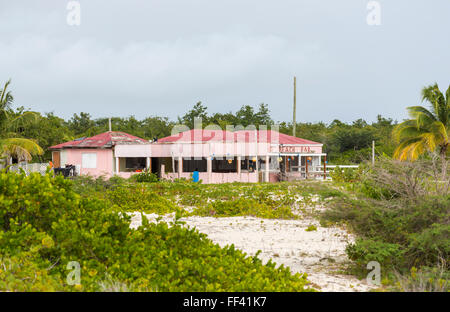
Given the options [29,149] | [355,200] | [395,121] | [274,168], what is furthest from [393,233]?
[395,121]

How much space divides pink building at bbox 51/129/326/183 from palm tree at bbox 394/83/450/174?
476cm

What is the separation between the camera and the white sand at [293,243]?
6.48 m

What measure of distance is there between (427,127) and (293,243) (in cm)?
1587

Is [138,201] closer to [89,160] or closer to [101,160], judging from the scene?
[101,160]

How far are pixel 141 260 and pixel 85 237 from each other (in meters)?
0.73

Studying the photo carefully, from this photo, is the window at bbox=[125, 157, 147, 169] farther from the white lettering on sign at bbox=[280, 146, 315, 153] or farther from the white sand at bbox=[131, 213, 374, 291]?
the white sand at bbox=[131, 213, 374, 291]

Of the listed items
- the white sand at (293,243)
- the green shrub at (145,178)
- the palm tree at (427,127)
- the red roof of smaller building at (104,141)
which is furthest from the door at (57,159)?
the palm tree at (427,127)

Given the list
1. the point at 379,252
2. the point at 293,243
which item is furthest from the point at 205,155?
the point at 379,252

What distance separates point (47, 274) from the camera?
5254mm

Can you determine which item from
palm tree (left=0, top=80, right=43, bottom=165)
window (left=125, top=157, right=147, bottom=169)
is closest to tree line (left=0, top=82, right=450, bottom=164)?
palm tree (left=0, top=80, right=43, bottom=165)

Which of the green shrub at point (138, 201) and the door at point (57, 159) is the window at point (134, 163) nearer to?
the door at point (57, 159)

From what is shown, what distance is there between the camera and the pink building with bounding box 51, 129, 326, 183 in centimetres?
2403
